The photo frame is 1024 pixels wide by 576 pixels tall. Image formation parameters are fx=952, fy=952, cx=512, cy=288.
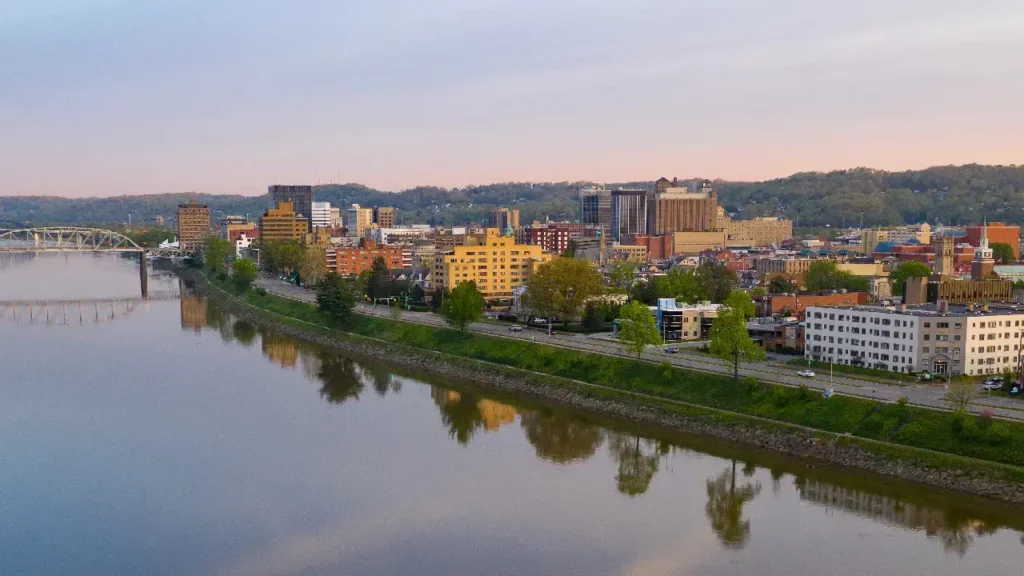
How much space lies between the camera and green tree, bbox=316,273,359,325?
25516 mm

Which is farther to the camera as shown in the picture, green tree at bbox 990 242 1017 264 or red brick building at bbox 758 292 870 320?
green tree at bbox 990 242 1017 264

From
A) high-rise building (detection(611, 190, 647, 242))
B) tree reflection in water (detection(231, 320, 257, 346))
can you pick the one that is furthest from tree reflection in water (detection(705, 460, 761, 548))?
high-rise building (detection(611, 190, 647, 242))

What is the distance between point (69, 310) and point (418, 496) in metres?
25.3

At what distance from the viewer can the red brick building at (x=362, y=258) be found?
4094 centimetres

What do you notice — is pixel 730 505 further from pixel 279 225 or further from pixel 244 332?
pixel 279 225

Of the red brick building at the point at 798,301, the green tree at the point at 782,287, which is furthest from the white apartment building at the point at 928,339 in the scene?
the green tree at the point at 782,287

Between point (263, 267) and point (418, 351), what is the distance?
2662 cm

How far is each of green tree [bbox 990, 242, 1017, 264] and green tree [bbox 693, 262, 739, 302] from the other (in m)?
17.0

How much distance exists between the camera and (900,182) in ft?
299

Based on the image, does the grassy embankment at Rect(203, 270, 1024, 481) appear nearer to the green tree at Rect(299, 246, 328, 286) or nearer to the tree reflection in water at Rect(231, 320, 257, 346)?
the tree reflection in water at Rect(231, 320, 257, 346)

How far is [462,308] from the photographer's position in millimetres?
21734

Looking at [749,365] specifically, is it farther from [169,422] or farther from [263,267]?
[263,267]

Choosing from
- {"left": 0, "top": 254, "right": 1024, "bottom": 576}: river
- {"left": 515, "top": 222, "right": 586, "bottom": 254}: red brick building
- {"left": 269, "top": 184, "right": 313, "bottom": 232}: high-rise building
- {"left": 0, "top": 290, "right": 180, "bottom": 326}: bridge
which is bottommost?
{"left": 0, "top": 254, "right": 1024, "bottom": 576}: river

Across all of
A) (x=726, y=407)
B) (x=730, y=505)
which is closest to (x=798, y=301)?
(x=726, y=407)
